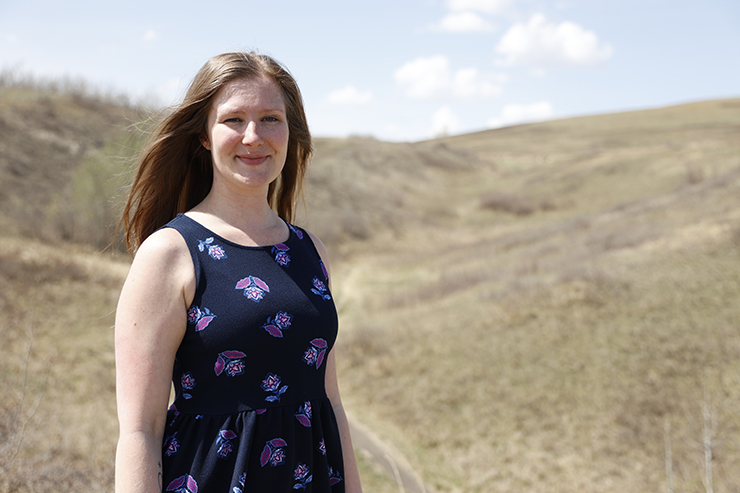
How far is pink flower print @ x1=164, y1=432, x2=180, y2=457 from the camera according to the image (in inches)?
66.1

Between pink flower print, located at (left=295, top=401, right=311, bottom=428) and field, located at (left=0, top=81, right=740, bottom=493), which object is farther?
field, located at (left=0, top=81, right=740, bottom=493)

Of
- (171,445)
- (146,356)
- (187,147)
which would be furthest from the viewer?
(187,147)

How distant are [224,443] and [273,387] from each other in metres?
0.23

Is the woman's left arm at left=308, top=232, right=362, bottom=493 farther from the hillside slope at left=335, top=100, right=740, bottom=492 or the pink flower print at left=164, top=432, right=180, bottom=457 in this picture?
the hillside slope at left=335, top=100, right=740, bottom=492

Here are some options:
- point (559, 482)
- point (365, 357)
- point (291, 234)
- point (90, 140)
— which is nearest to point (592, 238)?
point (365, 357)

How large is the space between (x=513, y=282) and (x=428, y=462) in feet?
22.1

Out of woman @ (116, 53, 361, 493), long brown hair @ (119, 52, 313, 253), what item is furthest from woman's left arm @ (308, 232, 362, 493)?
long brown hair @ (119, 52, 313, 253)

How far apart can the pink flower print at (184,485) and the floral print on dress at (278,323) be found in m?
0.51

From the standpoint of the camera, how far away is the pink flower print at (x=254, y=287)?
1742 mm

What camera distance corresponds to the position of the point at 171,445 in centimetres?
169

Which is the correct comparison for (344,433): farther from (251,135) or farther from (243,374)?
(251,135)

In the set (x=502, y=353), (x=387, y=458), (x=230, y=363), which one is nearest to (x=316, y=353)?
(x=230, y=363)

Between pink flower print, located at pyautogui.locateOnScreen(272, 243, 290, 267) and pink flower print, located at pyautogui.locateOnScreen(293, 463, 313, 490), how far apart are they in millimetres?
710

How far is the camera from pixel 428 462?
8.66 metres
